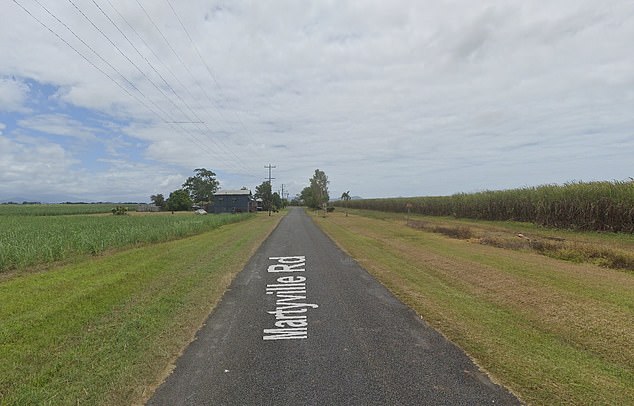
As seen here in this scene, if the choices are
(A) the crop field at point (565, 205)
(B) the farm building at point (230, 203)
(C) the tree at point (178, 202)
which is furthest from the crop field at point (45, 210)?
(A) the crop field at point (565, 205)

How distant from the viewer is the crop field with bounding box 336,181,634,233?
19.2 m

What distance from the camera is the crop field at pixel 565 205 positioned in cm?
1919

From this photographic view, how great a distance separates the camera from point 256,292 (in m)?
7.42

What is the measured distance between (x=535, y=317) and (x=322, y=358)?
3.82 metres

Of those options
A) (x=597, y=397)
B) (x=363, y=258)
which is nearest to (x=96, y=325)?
(x=597, y=397)

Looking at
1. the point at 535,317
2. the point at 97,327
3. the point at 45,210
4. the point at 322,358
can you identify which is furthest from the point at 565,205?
the point at 45,210

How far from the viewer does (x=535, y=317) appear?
5742 millimetres

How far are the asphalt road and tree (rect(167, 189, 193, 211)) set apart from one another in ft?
300

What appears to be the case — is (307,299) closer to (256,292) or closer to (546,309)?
(256,292)

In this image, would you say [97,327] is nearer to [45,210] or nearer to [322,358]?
[322,358]

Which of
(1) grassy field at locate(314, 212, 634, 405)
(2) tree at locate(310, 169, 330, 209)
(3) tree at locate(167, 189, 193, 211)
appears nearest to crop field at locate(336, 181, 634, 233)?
(1) grassy field at locate(314, 212, 634, 405)

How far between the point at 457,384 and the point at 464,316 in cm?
239

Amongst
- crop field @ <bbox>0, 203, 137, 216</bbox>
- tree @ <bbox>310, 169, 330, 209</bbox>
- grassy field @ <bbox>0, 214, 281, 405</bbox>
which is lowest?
grassy field @ <bbox>0, 214, 281, 405</bbox>

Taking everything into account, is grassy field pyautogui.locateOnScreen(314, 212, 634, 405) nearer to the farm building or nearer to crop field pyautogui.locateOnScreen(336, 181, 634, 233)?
crop field pyautogui.locateOnScreen(336, 181, 634, 233)
